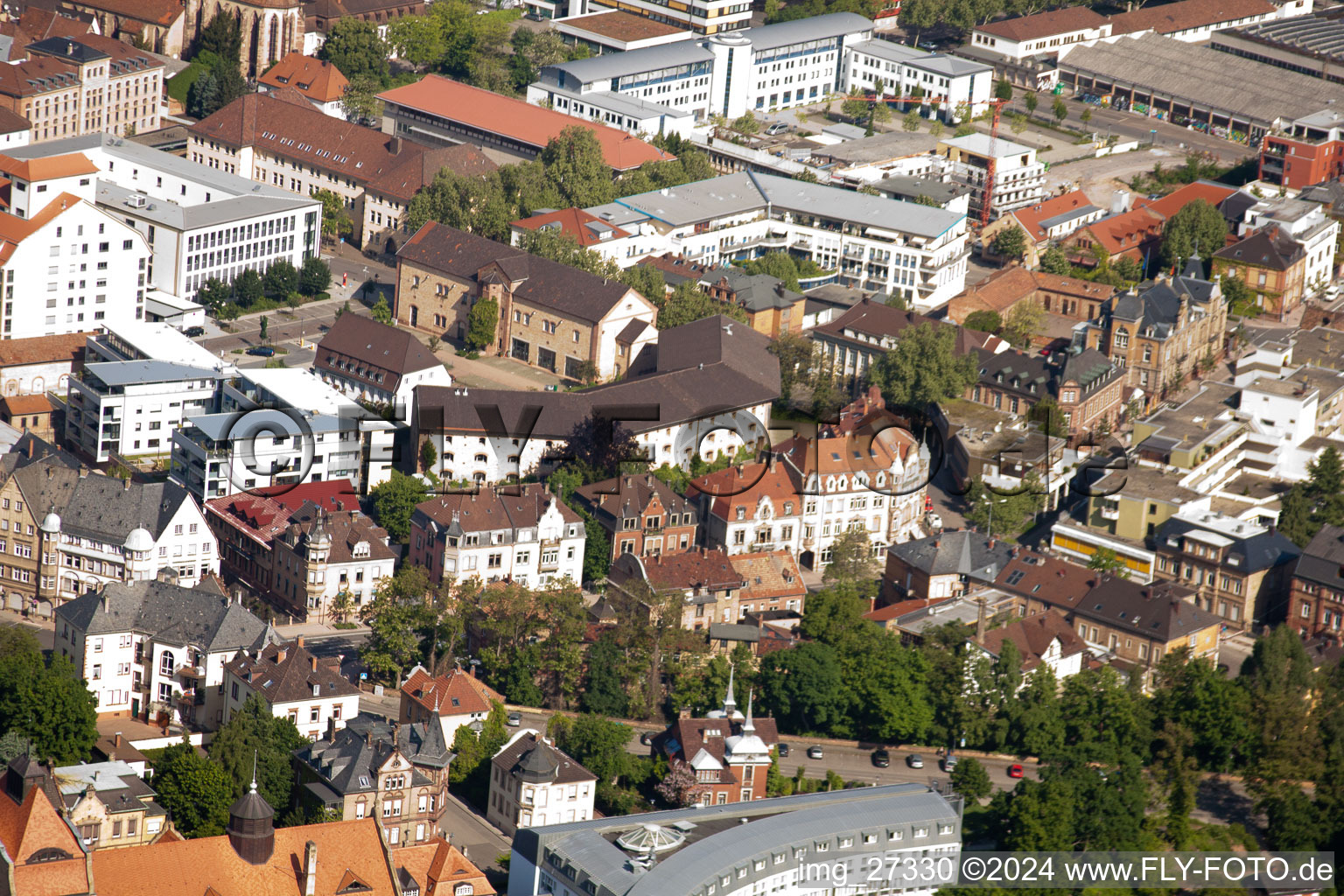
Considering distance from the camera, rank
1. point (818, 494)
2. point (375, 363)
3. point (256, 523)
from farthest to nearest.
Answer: point (375, 363), point (818, 494), point (256, 523)

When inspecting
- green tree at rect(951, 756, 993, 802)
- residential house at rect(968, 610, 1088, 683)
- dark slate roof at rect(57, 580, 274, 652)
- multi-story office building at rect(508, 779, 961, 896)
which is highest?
dark slate roof at rect(57, 580, 274, 652)

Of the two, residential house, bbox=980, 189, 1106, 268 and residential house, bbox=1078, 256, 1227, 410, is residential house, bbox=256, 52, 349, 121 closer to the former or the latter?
residential house, bbox=980, 189, 1106, 268

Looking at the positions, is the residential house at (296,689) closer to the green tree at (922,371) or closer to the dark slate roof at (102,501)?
the dark slate roof at (102,501)

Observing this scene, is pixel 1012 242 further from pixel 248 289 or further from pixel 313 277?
pixel 248 289

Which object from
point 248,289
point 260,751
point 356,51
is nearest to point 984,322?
point 248,289


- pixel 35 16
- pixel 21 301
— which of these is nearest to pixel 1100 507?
pixel 21 301

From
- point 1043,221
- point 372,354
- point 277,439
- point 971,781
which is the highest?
point 1043,221

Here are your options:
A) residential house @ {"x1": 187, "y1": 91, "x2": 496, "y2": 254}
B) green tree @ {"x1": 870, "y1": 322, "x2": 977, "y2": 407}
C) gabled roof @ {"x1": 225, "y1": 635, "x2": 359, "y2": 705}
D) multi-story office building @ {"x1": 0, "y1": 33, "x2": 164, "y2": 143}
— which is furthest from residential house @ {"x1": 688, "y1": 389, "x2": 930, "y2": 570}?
multi-story office building @ {"x1": 0, "y1": 33, "x2": 164, "y2": 143}

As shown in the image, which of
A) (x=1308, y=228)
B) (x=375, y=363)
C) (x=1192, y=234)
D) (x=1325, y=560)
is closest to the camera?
(x=1325, y=560)
